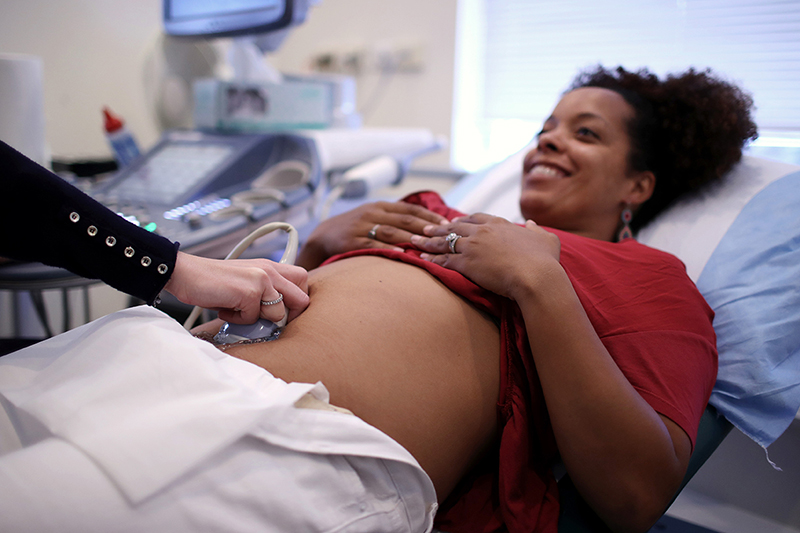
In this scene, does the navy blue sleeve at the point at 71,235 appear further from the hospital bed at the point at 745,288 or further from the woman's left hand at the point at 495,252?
the hospital bed at the point at 745,288

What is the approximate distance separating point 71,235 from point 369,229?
1.79 ft

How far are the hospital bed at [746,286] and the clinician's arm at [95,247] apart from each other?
555mm

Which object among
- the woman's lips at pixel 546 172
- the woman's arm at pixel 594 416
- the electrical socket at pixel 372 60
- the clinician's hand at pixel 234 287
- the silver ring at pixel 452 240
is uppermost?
the electrical socket at pixel 372 60

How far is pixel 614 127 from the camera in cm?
109

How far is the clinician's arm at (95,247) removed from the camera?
0.54m

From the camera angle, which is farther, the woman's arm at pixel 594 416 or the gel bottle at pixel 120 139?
the gel bottle at pixel 120 139

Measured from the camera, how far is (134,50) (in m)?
1.99

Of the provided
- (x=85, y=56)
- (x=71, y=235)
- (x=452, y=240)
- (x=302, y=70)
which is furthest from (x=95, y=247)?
(x=302, y=70)

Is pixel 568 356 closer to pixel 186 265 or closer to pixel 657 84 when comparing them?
pixel 186 265

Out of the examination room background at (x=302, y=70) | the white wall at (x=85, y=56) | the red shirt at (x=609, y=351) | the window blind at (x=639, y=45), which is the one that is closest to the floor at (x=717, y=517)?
the examination room background at (x=302, y=70)

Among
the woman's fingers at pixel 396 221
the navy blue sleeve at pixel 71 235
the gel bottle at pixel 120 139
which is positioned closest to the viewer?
the navy blue sleeve at pixel 71 235

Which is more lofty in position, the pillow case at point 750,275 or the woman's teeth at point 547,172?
the woman's teeth at point 547,172

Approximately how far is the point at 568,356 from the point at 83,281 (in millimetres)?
→ 813

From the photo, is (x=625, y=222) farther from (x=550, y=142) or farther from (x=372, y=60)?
(x=372, y=60)
